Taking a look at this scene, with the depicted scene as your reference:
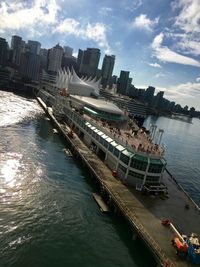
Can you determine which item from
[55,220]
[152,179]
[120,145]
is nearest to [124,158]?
[120,145]

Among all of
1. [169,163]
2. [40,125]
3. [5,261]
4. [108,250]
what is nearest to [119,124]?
[169,163]

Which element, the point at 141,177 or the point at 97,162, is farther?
the point at 97,162

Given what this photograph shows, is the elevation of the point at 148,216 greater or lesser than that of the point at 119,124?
lesser

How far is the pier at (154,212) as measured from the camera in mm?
36481

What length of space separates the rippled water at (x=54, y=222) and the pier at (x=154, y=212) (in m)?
2.63

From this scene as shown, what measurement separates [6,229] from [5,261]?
19.3ft

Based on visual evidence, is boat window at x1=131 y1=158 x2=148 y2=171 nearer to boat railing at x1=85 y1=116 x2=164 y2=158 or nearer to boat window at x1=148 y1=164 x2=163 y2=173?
boat window at x1=148 y1=164 x2=163 y2=173

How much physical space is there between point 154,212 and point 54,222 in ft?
50.6

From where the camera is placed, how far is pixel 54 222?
138ft

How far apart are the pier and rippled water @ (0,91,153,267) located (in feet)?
8.61

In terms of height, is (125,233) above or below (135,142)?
below

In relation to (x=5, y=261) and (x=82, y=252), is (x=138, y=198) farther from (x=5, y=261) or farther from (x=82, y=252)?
(x=5, y=261)

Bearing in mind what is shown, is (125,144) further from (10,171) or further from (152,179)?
(10,171)

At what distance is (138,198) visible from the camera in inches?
1957
